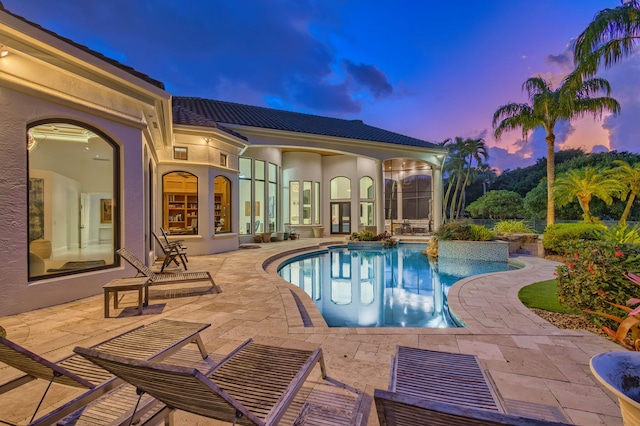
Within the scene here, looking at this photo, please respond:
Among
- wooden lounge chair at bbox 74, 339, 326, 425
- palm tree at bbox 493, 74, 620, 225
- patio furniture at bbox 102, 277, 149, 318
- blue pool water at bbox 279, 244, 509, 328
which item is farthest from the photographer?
palm tree at bbox 493, 74, 620, 225

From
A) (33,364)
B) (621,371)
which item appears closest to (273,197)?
(33,364)

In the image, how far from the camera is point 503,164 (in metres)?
114

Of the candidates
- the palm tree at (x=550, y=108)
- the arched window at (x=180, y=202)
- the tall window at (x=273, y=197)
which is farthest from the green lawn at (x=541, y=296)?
the tall window at (x=273, y=197)

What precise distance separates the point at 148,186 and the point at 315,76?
330 feet

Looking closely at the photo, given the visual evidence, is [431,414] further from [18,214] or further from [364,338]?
[18,214]

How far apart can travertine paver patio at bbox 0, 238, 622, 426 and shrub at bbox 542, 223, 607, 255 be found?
6716 millimetres

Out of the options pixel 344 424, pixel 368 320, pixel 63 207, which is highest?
pixel 63 207

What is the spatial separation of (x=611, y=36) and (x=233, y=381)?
512 inches

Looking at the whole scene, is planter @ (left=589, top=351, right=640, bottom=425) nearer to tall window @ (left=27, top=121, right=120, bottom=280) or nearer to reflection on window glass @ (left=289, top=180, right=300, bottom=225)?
tall window @ (left=27, top=121, right=120, bottom=280)

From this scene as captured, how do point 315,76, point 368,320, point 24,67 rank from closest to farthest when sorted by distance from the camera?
point 24,67, point 368,320, point 315,76

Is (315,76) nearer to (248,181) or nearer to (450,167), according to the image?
(450,167)

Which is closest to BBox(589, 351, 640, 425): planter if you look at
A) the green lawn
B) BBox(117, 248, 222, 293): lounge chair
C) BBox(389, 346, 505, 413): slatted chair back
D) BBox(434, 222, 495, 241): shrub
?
BBox(389, 346, 505, 413): slatted chair back

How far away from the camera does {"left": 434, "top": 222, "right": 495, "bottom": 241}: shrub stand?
481 inches

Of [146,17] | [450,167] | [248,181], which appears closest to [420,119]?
[450,167]
